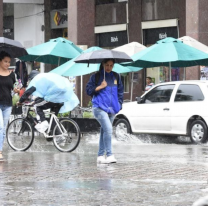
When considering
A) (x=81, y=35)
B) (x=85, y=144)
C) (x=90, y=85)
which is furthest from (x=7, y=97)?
(x=81, y=35)

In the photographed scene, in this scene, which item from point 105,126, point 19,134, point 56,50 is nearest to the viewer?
point 105,126

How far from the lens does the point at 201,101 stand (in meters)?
17.2

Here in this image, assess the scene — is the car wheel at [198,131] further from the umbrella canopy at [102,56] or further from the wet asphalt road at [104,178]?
the umbrella canopy at [102,56]

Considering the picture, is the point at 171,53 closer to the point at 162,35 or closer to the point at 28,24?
the point at 162,35

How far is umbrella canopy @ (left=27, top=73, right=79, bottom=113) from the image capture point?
14336 millimetres

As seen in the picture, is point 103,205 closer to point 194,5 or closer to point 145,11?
point 194,5

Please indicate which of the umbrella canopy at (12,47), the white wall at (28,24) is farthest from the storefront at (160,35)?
the umbrella canopy at (12,47)

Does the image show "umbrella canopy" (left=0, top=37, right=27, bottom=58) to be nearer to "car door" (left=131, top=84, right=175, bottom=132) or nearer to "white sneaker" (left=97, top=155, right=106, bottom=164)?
"white sneaker" (left=97, top=155, right=106, bottom=164)

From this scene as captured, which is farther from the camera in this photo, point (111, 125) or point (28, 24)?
point (28, 24)

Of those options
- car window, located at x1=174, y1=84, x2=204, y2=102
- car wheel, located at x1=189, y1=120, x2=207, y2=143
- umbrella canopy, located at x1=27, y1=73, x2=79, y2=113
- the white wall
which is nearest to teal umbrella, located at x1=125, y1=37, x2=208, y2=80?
car window, located at x1=174, y1=84, x2=204, y2=102

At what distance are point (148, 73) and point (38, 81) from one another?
52.8 feet

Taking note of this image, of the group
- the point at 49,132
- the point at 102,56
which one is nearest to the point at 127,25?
the point at 49,132

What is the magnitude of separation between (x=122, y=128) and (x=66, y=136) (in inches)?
212

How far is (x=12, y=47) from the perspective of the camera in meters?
13.4
